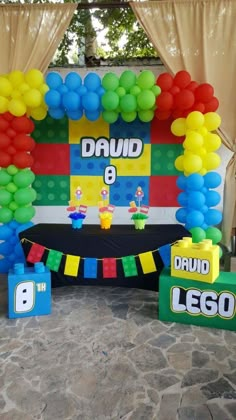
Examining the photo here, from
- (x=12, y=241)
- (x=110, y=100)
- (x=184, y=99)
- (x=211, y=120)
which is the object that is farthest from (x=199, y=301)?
(x=12, y=241)

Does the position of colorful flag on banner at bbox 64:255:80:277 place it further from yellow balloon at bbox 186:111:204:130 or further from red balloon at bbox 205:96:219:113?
red balloon at bbox 205:96:219:113

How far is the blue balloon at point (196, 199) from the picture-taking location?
10.3 feet

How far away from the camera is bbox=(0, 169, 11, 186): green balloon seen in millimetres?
3336

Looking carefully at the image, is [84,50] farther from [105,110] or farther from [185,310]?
[185,310]

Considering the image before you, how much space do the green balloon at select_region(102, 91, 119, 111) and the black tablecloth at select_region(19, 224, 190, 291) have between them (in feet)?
3.63

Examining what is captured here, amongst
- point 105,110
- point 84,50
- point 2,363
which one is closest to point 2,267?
point 2,363

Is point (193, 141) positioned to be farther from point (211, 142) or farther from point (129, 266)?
point (129, 266)

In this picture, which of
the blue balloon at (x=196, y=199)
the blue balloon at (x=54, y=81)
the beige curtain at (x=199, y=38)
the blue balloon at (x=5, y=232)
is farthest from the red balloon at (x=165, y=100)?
the blue balloon at (x=5, y=232)

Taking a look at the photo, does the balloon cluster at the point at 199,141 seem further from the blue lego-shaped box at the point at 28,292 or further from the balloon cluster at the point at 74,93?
the blue lego-shaped box at the point at 28,292

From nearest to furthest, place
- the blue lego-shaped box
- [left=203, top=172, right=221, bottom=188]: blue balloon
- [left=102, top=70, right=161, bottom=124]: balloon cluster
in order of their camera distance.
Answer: the blue lego-shaped box
[left=102, top=70, right=161, bottom=124]: balloon cluster
[left=203, top=172, right=221, bottom=188]: blue balloon

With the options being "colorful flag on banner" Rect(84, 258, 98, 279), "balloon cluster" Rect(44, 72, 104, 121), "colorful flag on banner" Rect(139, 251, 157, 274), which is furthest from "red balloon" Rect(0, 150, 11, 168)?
"colorful flag on banner" Rect(139, 251, 157, 274)

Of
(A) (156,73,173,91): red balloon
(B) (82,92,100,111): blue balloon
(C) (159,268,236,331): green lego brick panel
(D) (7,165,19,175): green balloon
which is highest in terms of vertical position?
(A) (156,73,173,91): red balloon

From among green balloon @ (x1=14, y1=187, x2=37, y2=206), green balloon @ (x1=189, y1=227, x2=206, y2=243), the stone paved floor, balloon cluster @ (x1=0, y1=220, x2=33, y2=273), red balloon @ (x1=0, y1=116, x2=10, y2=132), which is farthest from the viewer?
balloon cluster @ (x1=0, y1=220, x2=33, y2=273)

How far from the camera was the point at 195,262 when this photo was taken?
8.40 ft
